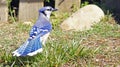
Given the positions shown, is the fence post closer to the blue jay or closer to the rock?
the rock

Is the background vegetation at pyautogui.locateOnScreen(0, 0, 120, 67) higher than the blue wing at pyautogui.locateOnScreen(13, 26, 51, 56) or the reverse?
the reverse

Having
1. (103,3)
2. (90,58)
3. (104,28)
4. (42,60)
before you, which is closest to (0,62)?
(42,60)

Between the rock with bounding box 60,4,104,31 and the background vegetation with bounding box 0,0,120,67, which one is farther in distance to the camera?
the rock with bounding box 60,4,104,31

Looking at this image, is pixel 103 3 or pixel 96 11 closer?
pixel 96 11

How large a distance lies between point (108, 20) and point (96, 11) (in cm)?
25

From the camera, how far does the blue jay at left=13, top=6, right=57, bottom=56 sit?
12.3 ft

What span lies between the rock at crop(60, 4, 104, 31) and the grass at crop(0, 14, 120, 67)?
116mm

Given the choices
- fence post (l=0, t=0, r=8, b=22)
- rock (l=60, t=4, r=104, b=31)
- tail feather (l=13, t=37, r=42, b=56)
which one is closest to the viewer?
tail feather (l=13, t=37, r=42, b=56)

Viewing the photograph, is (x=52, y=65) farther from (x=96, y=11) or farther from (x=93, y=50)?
(x=96, y=11)

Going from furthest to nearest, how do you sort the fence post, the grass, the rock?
the fence post → the rock → the grass

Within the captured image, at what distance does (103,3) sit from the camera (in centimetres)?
671

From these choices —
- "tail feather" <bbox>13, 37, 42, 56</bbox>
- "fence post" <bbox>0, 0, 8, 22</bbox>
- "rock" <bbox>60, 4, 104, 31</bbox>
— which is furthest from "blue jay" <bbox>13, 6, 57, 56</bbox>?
"fence post" <bbox>0, 0, 8, 22</bbox>

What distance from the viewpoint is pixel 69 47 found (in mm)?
4492

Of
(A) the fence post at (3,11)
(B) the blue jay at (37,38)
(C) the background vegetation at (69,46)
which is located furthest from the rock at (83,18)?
(B) the blue jay at (37,38)
